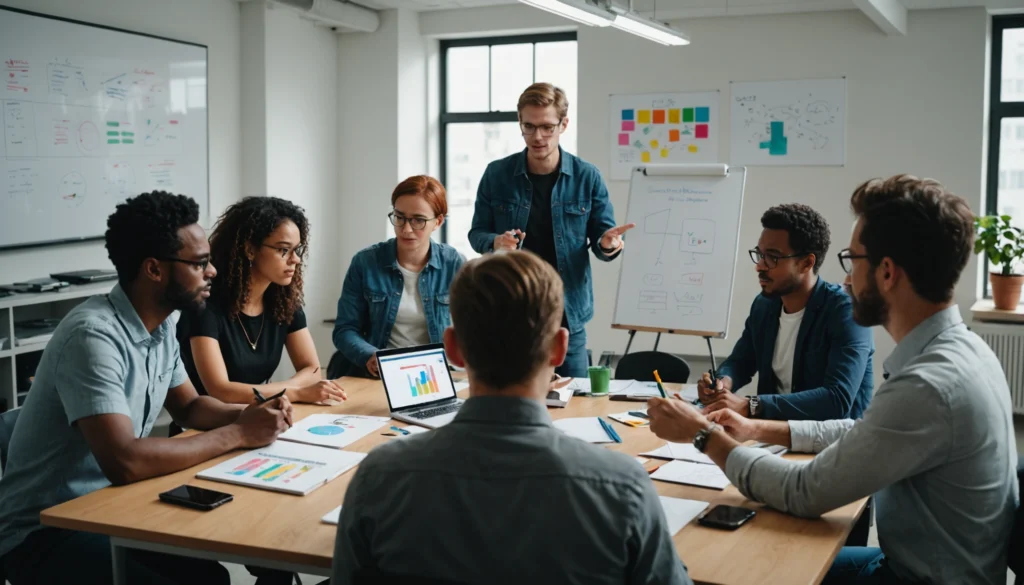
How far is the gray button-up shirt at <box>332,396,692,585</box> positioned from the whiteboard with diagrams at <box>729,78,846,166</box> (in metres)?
5.15

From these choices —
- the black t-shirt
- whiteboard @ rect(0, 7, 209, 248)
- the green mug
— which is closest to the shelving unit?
whiteboard @ rect(0, 7, 209, 248)

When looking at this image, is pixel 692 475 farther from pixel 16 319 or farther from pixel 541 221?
pixel 16 319

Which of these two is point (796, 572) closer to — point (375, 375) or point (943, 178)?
point (375, 375)

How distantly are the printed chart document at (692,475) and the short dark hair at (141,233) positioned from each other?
4.10ft

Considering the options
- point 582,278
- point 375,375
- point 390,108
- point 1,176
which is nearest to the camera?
point 375,375

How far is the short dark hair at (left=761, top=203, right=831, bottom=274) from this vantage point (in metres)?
2.79

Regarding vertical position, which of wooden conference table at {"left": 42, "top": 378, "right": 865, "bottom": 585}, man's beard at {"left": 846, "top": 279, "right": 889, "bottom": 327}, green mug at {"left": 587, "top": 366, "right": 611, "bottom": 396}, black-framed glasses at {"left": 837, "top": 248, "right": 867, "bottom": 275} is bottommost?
wooden conference table at {"left": 42, "top": 378, "right": 865, "bottom": 585}

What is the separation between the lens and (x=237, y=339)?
301 centimetres

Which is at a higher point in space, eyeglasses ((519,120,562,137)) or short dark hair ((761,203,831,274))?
eyeglasses ((519,120,562,137))

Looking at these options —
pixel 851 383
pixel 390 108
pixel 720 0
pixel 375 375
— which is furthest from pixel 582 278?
pixel 390 108

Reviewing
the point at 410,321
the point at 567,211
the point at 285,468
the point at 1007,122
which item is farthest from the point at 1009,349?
the point at 285,468

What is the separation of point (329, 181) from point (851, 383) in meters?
4.95

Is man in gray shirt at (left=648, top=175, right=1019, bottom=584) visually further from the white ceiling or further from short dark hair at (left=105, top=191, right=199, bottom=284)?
the white ceiling

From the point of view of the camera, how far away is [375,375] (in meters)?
3.24
